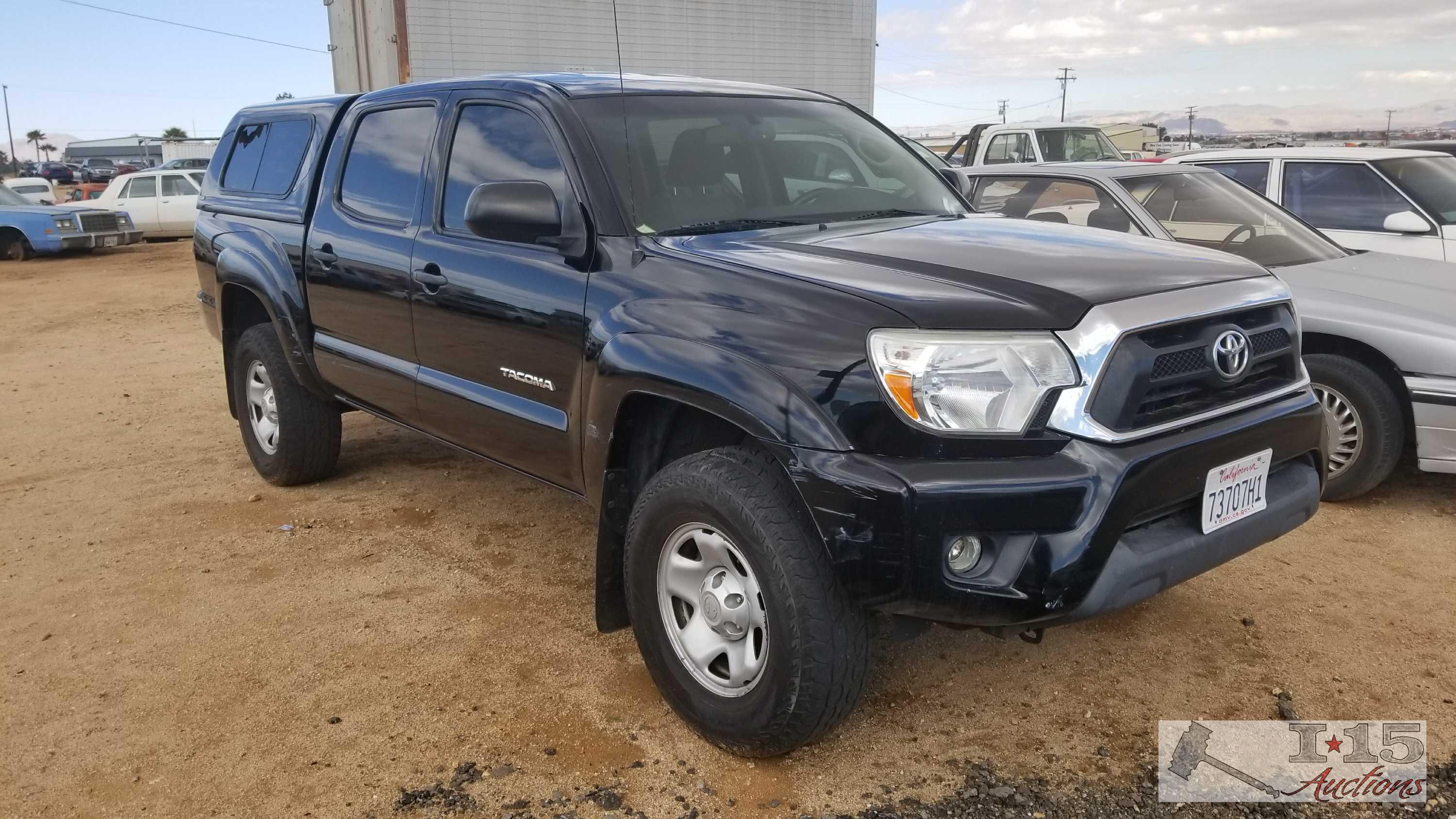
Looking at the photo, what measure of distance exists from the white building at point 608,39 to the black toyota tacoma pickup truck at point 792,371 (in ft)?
53.9

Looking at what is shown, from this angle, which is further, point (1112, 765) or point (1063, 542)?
point (1112, 765)

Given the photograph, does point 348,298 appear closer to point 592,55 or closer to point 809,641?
point 809,641

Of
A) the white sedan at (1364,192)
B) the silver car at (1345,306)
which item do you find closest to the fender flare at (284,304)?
the silver car at (1345,306)

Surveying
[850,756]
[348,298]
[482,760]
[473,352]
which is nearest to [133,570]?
[348,298]

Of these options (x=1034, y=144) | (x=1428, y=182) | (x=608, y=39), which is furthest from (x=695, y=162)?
(x=608, y=39)

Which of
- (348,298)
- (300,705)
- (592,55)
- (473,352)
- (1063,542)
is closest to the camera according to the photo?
(1063,542)

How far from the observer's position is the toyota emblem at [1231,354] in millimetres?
2854

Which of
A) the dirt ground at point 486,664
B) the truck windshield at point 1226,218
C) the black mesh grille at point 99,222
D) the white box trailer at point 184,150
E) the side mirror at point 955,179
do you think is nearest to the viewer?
the dirt ground at point 486,664

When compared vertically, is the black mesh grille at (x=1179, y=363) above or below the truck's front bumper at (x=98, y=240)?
above

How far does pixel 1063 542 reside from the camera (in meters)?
2.53

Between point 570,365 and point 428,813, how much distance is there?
134cm

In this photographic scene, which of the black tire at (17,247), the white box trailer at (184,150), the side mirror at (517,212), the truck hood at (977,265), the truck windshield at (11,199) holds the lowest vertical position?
the black tire at (17,247)

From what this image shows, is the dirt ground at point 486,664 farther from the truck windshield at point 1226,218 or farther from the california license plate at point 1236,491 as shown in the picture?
the truck windshield at point 1226,218

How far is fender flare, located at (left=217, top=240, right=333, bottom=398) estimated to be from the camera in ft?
15.9
